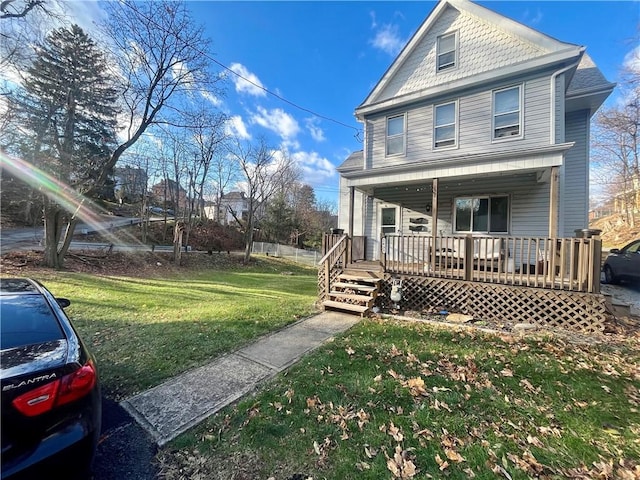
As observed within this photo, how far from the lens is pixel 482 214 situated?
9484mm

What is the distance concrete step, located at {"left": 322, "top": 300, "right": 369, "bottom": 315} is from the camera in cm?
666

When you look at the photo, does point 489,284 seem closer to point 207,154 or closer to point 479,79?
point 479,79

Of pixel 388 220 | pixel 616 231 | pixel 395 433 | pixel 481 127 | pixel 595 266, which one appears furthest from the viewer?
pixel 616 231

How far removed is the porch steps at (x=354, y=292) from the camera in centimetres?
688

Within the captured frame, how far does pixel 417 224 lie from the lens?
10.7 m

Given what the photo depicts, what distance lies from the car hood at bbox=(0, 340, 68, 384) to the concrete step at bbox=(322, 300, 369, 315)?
5.44 meters

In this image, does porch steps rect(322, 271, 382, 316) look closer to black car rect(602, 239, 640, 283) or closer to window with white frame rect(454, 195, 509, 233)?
window with white frame rect(454, 195, 509, 233)

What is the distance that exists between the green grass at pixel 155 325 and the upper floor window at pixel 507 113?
26.0 ft

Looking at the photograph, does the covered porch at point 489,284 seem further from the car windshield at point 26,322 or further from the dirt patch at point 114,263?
the dirt patch at point 114,263

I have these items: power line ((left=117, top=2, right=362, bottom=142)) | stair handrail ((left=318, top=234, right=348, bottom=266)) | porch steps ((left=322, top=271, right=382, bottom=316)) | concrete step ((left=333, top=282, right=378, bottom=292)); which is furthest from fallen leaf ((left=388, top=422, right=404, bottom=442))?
power line ((left=117, top=2, right=362, bottom=142))

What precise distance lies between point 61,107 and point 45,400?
16.9 metres

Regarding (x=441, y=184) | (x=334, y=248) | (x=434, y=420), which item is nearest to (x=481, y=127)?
(x=441, y=184)

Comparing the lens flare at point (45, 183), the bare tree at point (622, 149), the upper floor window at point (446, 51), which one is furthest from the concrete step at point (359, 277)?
the bare tree at point (622, 149)

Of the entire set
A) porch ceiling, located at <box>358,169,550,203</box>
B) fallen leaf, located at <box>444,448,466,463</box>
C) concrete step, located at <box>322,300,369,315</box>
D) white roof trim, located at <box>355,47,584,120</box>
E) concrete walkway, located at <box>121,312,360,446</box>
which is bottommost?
concrete walkway, located at <box>121,312,360,446</box>
